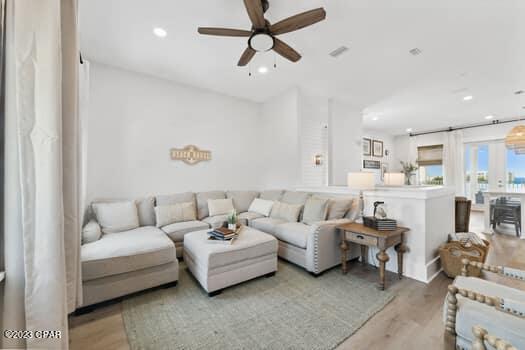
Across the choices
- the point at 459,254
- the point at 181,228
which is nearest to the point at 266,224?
the point at 181,228

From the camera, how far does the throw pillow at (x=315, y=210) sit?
3.06 m

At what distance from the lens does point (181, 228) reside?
3025 mm

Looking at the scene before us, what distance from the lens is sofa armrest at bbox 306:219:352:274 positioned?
2545 millimetres

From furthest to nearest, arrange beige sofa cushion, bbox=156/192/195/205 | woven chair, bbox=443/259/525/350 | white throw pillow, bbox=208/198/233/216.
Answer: white throw pillow, bbox=208/198/233/216 → beige sofa cushion, bbox=156/192/195/205 → woven chair, bbox=443/259/525/350

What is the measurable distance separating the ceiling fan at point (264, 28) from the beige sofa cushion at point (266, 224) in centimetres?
231

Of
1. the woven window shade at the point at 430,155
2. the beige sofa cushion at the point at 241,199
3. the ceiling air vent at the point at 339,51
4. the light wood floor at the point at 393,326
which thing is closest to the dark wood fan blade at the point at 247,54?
the ceiling air vent at the point at 339,51

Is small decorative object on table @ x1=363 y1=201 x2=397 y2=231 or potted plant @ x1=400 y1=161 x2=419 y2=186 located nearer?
small decorative object on table @ x1=363 y1=201 x2=397 y2=231

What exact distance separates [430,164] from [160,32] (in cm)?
933

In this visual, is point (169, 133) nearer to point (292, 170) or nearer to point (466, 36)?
point (292, 170)

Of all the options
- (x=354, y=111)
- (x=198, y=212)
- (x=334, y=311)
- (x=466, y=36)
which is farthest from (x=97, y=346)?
(x=354, y=111)

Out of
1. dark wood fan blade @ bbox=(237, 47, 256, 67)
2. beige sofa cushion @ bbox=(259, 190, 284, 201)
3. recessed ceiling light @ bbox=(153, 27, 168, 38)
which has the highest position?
recessed ceiling light @ bbox=(153, 27, 168, 38)

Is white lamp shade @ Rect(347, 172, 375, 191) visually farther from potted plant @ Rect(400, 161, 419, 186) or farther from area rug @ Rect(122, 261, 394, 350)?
potted plant @ Rect(400, 161, 419, 186)

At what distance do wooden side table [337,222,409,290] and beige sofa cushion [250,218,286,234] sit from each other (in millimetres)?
942

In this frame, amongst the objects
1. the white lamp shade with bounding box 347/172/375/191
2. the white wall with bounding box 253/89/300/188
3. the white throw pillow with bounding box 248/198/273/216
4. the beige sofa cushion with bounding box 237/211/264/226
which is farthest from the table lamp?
the beige sofa cushion with bounding box 237/211/264/226
